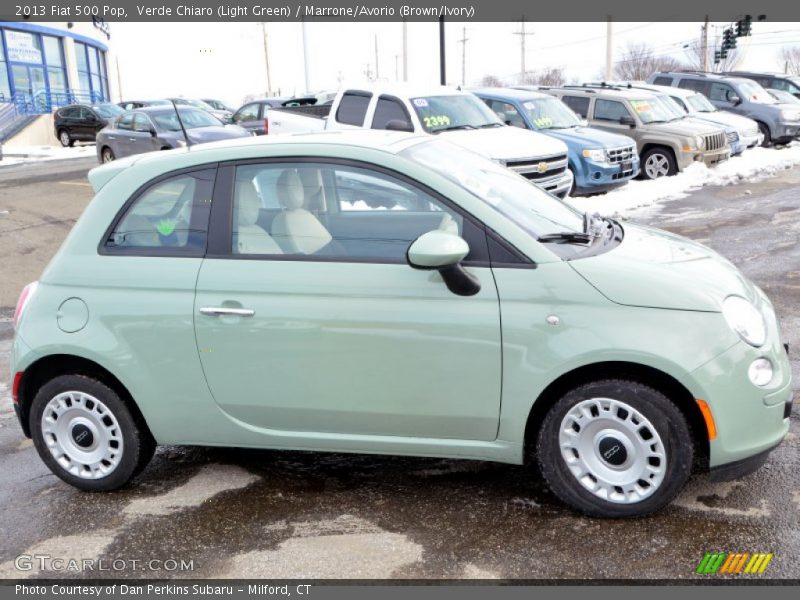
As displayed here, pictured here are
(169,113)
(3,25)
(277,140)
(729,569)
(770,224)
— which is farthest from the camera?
(3,25)

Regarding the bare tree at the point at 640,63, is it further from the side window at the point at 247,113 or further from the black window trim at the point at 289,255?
the black window trim at the point at 289,255

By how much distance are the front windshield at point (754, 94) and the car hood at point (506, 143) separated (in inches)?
478

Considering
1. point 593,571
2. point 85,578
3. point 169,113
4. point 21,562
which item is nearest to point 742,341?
point 593,571

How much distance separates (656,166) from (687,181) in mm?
1123

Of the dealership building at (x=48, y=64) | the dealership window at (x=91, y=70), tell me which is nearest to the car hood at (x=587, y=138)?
the dealership building at (x=48, y=64)

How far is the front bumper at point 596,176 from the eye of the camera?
1366 cm

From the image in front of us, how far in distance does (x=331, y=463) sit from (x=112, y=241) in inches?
64.2

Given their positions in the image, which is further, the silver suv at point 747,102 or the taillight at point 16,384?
the silver suv at point 747,102

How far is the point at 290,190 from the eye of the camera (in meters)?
4.09

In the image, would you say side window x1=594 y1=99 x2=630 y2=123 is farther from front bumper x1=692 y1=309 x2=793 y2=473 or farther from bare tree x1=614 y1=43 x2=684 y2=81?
bare tree x1=614 y1=43 x2=684 y2=81

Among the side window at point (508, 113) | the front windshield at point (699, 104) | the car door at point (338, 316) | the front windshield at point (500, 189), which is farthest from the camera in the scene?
the front windshield at point (699, 104)

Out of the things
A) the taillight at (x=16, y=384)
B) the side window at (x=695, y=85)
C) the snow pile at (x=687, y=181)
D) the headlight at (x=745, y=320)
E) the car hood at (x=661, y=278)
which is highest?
the side window at (x=695, y=85)

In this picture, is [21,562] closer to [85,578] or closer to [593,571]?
[85,578]

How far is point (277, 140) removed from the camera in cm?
420
